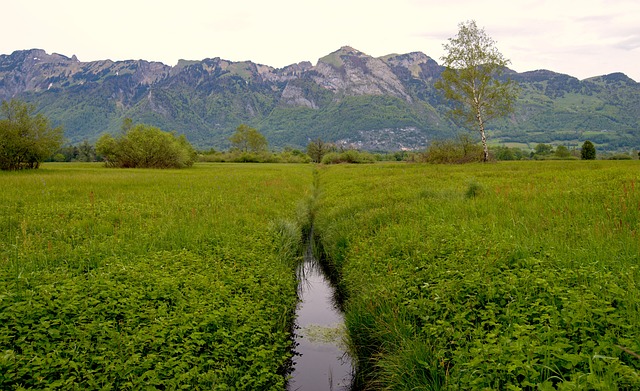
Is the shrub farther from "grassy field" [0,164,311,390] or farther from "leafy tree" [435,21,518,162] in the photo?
"grassy field" [0,164,311,390]

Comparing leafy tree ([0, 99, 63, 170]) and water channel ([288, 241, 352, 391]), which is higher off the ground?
leafy tree ([0, 99, 63, 170])

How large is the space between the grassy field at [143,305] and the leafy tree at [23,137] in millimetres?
33491

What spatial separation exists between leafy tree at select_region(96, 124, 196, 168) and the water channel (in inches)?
2343

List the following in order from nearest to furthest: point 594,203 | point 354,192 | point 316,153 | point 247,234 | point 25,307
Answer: point 25,307 < point 594,203 < point 247,234 < point 354,192 < point 316,153

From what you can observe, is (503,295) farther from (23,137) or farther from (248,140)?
(248,140)

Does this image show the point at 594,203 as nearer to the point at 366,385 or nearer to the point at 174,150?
the point at 366,385

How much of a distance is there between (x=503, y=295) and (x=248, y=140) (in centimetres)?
13440

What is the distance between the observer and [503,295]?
19.4 ft

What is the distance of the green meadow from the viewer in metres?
4.38

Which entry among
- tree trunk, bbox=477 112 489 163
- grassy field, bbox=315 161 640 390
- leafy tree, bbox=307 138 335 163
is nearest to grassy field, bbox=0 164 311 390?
grassy field, bbox=315 161 640 390

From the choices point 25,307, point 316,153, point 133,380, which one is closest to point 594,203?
point 133,380

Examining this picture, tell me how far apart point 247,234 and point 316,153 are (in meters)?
114

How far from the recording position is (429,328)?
558 cm

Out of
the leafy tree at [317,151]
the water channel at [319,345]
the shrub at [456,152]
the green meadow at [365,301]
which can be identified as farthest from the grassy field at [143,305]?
the leafy tree at [317,151]
